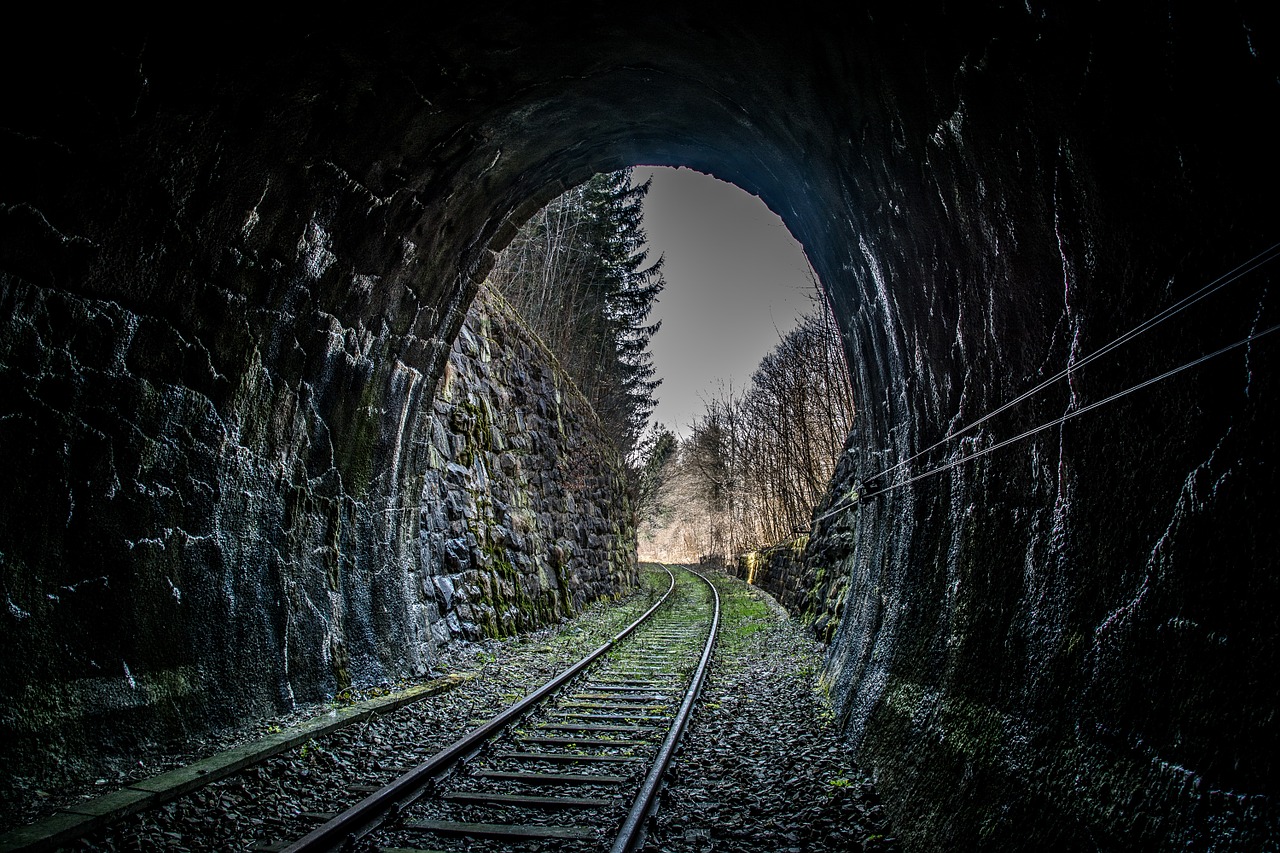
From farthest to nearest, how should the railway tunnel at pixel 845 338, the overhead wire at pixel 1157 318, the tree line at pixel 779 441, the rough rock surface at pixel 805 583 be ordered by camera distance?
the tree line at pixel 779 441
the rough rock surface at pixel 805 583
the railway tunnel at pixel 845 338
the overhead wire at pixel 1157 318

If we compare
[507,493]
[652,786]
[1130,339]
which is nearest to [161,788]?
[652,786]

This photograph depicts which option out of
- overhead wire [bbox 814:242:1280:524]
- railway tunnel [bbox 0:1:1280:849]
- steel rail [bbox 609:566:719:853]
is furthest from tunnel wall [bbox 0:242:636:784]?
overhead wire [bbox 814:242:1280:524]

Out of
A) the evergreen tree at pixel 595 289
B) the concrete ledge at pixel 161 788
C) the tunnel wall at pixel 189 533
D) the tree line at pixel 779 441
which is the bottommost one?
the concrete ledge at pixel 161 788

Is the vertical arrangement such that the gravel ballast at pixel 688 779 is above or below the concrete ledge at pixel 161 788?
below

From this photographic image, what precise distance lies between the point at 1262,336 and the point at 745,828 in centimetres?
309

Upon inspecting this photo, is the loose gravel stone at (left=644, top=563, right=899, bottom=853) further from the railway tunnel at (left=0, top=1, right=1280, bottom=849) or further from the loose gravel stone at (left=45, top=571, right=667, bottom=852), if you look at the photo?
the loose gravel stone at (left=45, top=571, right=667, bottom=852)

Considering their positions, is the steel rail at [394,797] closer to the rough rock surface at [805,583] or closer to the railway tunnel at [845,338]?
the railway tunnel at [845,338]

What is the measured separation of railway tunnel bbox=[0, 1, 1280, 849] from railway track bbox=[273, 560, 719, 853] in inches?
56.1

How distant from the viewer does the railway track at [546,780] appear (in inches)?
128

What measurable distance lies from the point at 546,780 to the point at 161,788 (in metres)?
2.04

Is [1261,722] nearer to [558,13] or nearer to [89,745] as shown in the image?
[558,13]

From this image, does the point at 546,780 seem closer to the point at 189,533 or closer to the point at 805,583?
the point at 189,533

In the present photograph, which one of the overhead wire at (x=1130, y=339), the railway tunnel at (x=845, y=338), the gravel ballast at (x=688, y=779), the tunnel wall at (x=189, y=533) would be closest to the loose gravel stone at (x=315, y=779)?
the gravel ballast at (x=688, y=779)

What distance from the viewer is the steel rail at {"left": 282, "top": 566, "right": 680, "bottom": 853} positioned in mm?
3113
